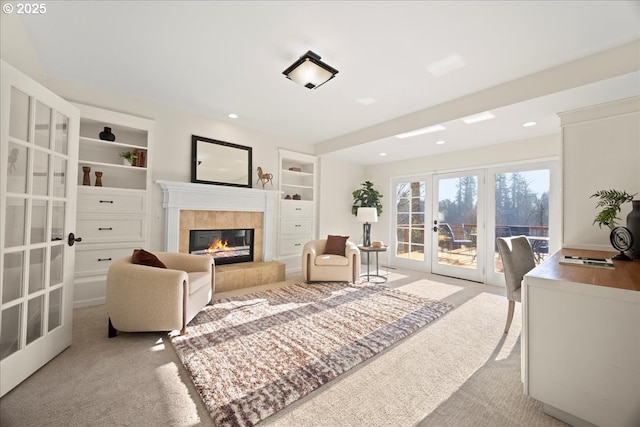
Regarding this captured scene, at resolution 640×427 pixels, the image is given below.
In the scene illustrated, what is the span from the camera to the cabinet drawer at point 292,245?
478 centimetres

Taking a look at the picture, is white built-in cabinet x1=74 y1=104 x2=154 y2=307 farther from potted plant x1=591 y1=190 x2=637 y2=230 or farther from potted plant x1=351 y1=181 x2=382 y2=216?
potted plant x1=591 y1=190 x2=637 y2=230

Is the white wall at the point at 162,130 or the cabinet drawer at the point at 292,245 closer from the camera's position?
the white wall at the point at 162,130

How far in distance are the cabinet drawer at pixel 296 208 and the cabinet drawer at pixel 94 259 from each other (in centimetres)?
248

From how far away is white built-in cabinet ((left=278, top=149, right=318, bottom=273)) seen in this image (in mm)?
Result: 4797

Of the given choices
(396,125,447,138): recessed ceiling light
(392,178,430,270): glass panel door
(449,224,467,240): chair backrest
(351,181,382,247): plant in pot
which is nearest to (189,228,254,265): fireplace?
(351,181,382,247): plant in pot

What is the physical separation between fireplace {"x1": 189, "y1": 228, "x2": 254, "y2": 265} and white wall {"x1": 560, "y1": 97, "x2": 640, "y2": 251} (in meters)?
4.27

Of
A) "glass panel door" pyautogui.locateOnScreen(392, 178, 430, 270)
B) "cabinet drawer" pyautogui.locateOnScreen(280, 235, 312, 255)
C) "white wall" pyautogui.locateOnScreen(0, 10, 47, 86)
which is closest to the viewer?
"white wall" pyautogui.locateOnScreen(0, 10, 47, 86)

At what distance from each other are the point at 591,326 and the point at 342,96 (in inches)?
117

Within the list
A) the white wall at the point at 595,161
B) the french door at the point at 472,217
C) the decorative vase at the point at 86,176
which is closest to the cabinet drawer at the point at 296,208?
the french door at the point at 472,217

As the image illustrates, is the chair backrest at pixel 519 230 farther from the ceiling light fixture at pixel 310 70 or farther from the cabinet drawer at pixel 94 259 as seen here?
the cabinet drawer at pixel 94 259

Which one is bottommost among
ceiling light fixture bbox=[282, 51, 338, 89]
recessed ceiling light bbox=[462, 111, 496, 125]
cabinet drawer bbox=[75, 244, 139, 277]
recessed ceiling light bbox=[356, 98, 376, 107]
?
cabinet drawer bbox=[75, 244, 139, 277]

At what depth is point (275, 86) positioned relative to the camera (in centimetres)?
296

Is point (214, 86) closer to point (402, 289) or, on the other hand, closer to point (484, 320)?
point (402, 289)

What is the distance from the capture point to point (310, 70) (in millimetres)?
2385
